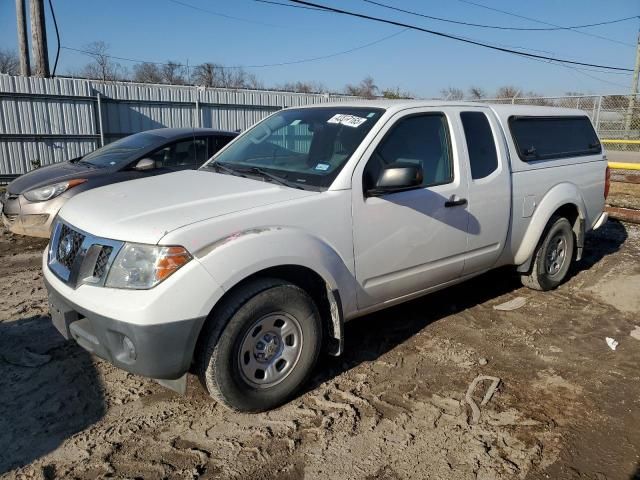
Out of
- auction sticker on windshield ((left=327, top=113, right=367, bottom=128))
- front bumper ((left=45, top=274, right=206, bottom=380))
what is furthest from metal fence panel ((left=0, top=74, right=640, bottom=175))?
front bumper ((left=45, top=274, right=206, bottom=380))

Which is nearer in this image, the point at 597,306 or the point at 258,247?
the point at 258,247

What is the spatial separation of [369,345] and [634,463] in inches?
75.6

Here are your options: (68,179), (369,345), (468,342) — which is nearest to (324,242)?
(369,345)

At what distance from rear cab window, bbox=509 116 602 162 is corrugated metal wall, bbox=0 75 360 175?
7.95 meters

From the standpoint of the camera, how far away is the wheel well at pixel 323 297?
3289 millimetres

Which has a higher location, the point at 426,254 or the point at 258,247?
the point at 258,247

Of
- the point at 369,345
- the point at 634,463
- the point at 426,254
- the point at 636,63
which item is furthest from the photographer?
the point at 636,63

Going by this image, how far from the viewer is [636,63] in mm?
29438

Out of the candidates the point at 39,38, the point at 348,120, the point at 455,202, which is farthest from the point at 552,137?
the point at 39,38

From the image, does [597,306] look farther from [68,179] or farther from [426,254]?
[68,179]

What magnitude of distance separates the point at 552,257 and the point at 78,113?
40.4 feet

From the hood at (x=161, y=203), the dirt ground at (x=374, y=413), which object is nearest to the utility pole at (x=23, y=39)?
the dirt ground at (x=374, y=413)

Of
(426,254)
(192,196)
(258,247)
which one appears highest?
(192,196)

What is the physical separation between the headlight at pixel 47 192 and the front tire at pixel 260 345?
14.8 feet
